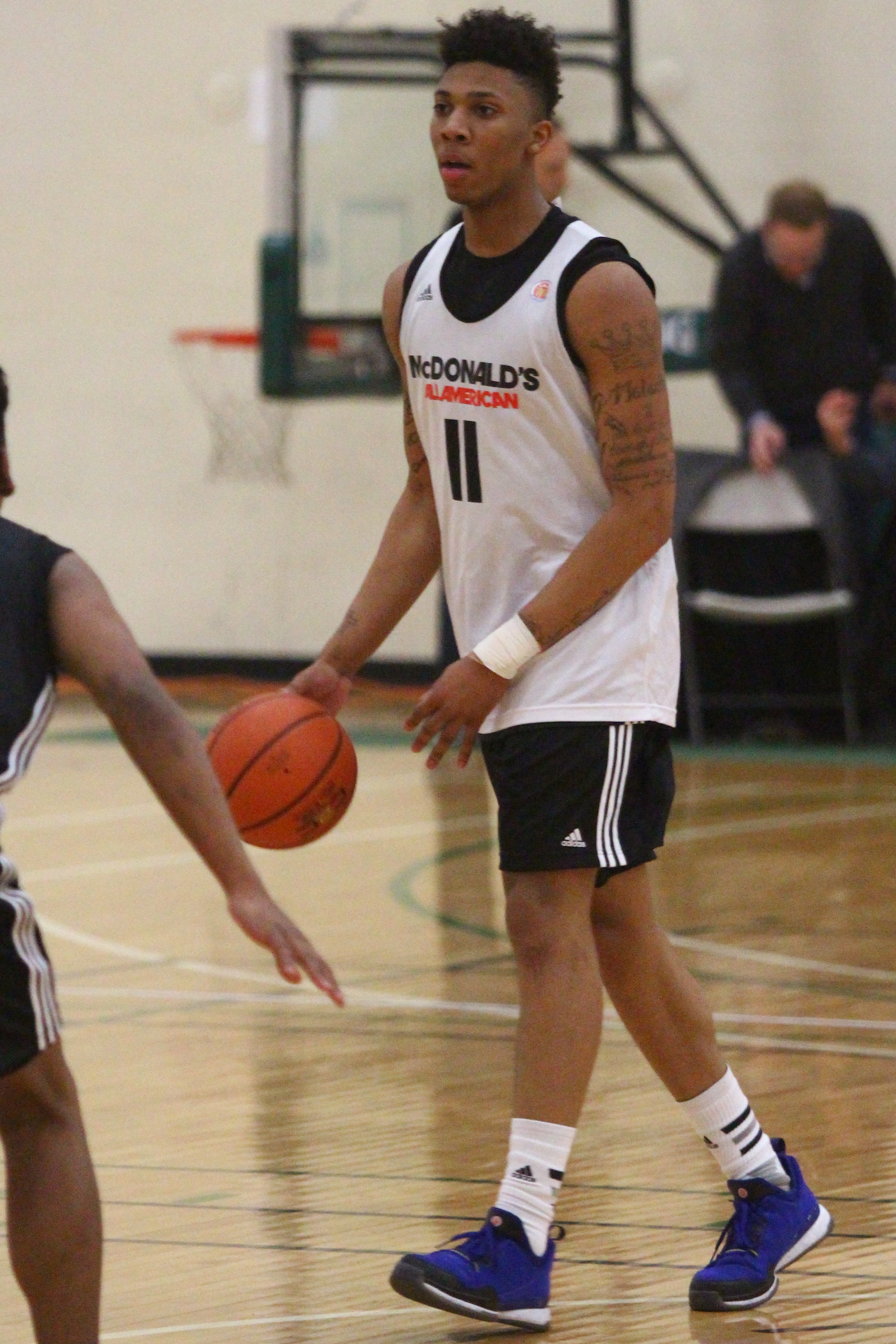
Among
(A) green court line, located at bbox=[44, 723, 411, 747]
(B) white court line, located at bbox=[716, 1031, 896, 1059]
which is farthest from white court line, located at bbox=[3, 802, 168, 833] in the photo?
(B) white court line, located at bbox=[716, 1031, 896, 1059]

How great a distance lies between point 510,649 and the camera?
3.24m

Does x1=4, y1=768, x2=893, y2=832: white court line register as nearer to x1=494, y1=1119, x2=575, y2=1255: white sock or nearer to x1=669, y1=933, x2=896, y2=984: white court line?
x1=669, y1=933, x2=896, y2=984: white court line

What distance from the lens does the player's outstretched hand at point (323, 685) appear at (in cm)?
363

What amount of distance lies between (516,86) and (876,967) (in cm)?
295

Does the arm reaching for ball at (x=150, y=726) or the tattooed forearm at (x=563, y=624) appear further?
the tattooed forearm at (x=563, y=624)

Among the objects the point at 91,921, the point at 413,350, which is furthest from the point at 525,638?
the point at 91,921

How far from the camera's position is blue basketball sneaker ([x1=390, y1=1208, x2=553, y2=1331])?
10.3 ft

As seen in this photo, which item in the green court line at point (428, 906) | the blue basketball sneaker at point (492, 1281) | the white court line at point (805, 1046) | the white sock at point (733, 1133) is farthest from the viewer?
the green court line at point (428, 906)

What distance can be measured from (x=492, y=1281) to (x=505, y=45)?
1.75 meters

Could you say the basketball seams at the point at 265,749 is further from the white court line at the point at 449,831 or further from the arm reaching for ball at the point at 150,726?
the white court line at the point at 449,831

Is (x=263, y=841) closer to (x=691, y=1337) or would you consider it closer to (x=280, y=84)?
(x=691, y=1337)

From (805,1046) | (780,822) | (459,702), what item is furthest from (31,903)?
(780,822)

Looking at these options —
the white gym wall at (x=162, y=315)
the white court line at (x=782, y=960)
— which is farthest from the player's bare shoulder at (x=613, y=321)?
the white gym wall at (x=162, y=315)

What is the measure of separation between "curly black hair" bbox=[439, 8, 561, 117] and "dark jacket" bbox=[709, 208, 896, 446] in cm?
639
